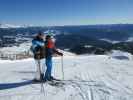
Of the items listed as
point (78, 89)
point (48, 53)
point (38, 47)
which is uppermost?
point (38, 47)

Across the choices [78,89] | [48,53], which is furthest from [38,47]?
[78,89]

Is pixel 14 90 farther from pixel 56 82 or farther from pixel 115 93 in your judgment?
pixel 115 93

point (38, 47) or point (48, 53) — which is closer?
point (38, 47)

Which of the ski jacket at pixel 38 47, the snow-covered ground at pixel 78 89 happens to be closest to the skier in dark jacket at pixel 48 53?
the ski jacket at pixel 38 47

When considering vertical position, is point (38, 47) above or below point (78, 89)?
above

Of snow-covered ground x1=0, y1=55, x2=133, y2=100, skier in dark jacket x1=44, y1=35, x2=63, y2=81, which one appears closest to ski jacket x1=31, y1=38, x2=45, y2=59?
skier in dark jacket x1=44, y1=35, x2=63, y2=81

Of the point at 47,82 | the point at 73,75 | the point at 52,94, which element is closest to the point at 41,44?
the point at 47,82

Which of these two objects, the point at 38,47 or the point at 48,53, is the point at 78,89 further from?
the point at 38,47

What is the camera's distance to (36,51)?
371 inches

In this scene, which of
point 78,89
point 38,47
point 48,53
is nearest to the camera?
point 78,89

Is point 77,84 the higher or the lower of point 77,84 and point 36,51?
the lower

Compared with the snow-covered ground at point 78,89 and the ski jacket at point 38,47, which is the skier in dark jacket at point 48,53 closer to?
the ski jacket at point 38,47

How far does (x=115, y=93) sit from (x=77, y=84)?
1.92 meters

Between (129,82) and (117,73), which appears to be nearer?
(129,82)
